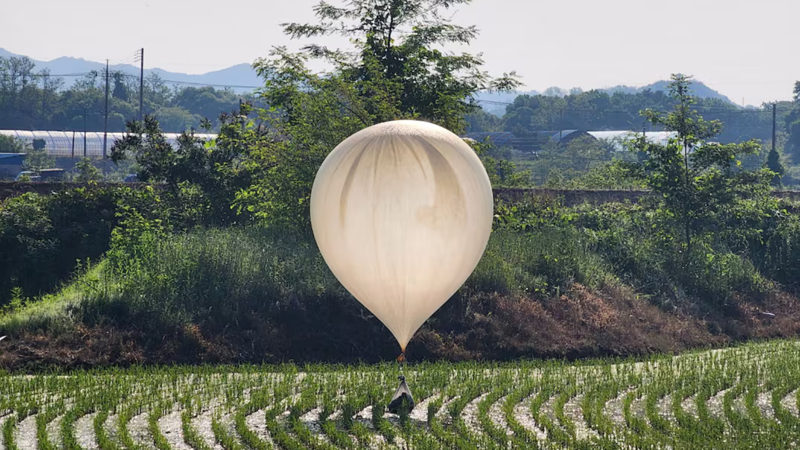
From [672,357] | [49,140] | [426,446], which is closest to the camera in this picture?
[426,446]

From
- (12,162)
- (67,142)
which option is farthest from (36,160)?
(67,142)

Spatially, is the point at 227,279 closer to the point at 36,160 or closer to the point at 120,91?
the point at 36,160

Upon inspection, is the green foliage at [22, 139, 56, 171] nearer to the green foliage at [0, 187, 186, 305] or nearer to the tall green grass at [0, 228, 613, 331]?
the green foliage at [0, 187, 186, 305]

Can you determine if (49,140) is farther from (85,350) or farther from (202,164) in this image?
(85,350)

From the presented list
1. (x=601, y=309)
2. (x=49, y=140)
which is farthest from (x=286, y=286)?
(x=49, y=140)

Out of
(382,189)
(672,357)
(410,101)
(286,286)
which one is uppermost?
(410,101)

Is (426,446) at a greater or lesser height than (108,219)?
lesser

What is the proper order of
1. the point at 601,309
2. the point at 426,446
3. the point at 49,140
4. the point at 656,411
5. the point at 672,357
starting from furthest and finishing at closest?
1. the point at 49,140
2. the point at 601,309
3. the point at 672,357
4. the point at 656,411
5. the point at 426,446
